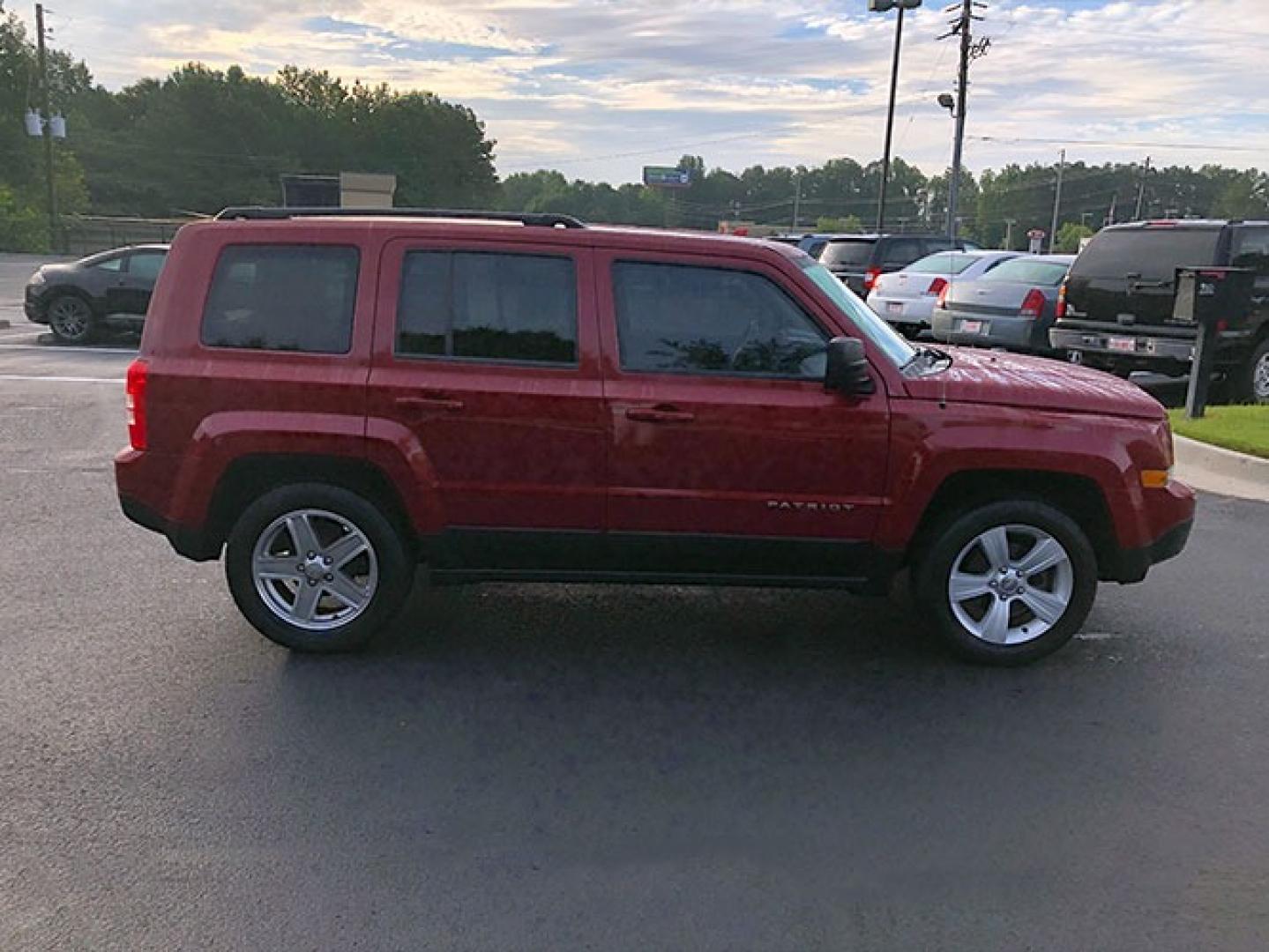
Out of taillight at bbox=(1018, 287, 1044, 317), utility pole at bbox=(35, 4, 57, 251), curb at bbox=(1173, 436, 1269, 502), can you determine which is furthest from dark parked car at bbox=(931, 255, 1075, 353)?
utility pole at bbox=(35, 4, 57, 251)

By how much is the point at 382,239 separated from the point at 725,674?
2362 millimetres

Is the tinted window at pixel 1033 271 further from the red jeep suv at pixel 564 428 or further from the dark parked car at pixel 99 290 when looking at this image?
the dark parked car at pixel 99 290

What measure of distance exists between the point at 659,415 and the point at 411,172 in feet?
353

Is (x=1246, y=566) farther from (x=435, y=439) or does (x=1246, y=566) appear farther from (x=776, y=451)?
(x=435, y=439)

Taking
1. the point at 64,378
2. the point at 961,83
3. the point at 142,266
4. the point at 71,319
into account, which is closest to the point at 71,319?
the point at 71,319

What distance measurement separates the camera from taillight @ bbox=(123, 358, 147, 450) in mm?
4367

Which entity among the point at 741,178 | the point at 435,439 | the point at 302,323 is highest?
the point at 741,178

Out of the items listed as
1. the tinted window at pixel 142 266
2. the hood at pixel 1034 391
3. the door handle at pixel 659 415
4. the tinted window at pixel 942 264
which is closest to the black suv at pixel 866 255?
the tinted window at pixel 942 264

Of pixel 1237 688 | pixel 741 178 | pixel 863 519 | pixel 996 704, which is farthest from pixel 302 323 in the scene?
pixel 741 178

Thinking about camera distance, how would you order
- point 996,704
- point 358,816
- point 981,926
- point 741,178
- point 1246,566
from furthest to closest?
1. point 741,178
2. point 1246,566
3. point 996,704
4. point 358,816
5. point 981,926

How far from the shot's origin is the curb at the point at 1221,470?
791 centimetres

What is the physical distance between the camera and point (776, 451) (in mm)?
4383

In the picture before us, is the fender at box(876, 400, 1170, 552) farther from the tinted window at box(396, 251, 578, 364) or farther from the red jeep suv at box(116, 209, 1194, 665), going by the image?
the tinted window at box(396, 251, 578, 364)

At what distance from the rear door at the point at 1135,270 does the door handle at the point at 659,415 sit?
7962 mm
